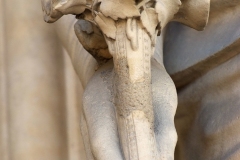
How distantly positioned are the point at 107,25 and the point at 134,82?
0.21 ft

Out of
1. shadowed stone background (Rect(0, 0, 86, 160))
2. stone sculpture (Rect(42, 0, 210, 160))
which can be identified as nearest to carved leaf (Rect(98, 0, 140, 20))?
stone sculpture (Rect(42, 0, 210, 160))

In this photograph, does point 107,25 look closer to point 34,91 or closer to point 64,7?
point 64,7

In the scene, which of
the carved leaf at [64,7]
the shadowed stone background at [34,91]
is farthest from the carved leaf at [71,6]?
the shadowed stone background at [34,91]

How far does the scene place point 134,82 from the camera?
868 mm

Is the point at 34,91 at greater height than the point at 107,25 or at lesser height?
lesser

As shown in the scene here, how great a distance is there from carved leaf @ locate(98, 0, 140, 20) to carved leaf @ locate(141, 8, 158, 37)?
0.4 inches

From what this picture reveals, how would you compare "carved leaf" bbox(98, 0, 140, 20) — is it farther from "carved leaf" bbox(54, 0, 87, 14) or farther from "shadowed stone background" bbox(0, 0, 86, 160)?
"shadowed stone background" bbox(0, 0, 86, 160)

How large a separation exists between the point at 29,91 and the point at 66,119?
0.08 metres

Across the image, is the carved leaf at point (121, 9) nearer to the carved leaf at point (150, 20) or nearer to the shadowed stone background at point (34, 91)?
the carved leaf at point (150, 20)

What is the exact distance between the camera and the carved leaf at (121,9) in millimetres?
869

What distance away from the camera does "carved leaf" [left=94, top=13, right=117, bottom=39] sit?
0.88 m

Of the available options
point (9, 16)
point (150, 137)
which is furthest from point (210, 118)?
point (9, 16)

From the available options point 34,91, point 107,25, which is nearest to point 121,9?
point 107,25

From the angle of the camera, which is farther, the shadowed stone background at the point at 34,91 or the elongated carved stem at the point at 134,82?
the shadowed stone background at the point at 34,91
